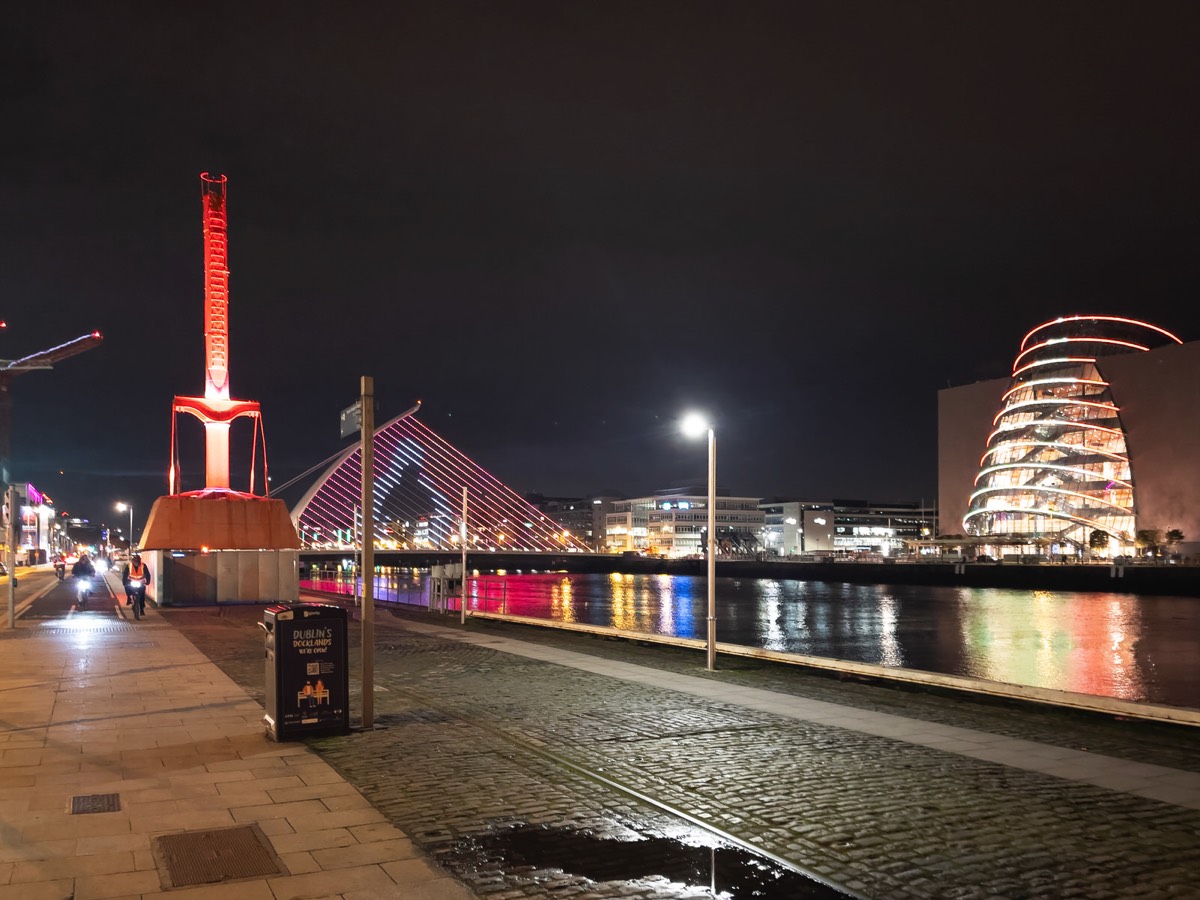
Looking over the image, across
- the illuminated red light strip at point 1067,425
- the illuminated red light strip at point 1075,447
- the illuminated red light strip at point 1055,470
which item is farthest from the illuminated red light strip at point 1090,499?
the illuminated red light strip at point 1067,425

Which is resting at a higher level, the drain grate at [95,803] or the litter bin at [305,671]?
the litter bin at [305,671]

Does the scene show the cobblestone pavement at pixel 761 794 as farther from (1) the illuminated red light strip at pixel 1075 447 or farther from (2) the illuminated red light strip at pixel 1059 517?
(1) the illuminated red light strip at pixel 1075 447

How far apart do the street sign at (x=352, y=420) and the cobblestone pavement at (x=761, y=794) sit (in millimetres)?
3190

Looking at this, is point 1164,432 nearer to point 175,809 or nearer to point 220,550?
point 220,550

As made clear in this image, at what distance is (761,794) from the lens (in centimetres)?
831

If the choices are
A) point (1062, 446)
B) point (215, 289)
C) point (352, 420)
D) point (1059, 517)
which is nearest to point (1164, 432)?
point (1062, 446)

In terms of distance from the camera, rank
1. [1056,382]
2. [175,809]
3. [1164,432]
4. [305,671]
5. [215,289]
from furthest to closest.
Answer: [1056,382] < [1164,432] < [215,289] < [305,671] < [175,809]

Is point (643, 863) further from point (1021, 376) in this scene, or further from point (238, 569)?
point (1021, 376)

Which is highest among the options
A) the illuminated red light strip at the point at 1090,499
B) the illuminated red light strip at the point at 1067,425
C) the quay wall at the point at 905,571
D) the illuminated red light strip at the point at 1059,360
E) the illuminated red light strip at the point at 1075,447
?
the illuminated red light strip at the point at 1059,360

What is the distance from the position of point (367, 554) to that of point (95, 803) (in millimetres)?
3577

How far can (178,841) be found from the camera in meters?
6.83

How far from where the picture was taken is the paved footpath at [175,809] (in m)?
6.05

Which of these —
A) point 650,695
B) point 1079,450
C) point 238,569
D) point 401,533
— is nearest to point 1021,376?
point 1079,450

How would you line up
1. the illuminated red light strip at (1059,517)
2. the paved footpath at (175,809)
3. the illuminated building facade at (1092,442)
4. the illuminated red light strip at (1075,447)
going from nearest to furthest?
1. the paved footpath at (175,809)
2. the illuminated building facade at (1092,442)
3. the illuminated red light strip at (1059,517)
4. the illuminated red light strip at (1075,447)
